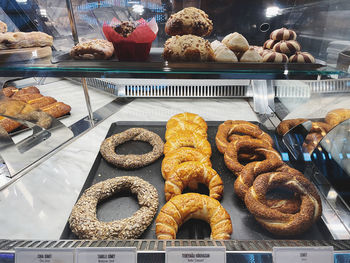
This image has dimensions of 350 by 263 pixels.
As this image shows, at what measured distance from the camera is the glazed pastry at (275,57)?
4.38ft

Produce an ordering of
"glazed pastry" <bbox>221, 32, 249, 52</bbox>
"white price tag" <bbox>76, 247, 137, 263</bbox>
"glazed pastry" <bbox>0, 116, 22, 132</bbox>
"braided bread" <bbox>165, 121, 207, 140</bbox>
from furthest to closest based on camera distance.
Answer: "glazed pastry" <bbox>0, 116, 22, 132</bbox> < "braided bread" <bbox>165, 121, 207, 140</bbox> < "glazed pastry" <bbox>221, 32, 249, 52</bbox> < "white price tag" <bbox>76, 247, 137, 263</bbox>

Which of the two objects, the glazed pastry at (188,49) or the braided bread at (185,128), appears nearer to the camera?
the glazed pastry at (188,49)

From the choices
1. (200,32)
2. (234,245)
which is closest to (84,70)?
(200,32)

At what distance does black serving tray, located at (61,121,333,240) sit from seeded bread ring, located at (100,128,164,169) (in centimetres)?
5

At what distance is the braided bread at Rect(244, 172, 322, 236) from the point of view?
4.21ft

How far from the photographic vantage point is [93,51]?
1391 mm

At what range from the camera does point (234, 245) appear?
1.11 metres

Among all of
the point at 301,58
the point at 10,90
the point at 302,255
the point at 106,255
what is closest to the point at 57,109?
the point at 10,90

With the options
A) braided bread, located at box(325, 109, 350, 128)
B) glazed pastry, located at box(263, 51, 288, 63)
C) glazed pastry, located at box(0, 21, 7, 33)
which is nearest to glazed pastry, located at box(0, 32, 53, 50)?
glazed pastry, located at box(0, 21, 7, 33)

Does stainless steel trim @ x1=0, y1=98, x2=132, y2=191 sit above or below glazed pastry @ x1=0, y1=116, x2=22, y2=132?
below

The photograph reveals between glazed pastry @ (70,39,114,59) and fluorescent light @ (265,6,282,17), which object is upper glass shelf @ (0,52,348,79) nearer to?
glazed pastry @ (70,39,114,59)

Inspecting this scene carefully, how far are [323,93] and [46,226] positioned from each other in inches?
81.4

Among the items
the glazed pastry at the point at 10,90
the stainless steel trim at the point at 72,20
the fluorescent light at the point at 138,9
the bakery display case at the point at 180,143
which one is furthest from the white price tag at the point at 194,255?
the glazed pastry at the point at 10,90

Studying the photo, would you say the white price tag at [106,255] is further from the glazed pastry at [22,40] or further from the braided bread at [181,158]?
the glazed pastry at [22,40]
